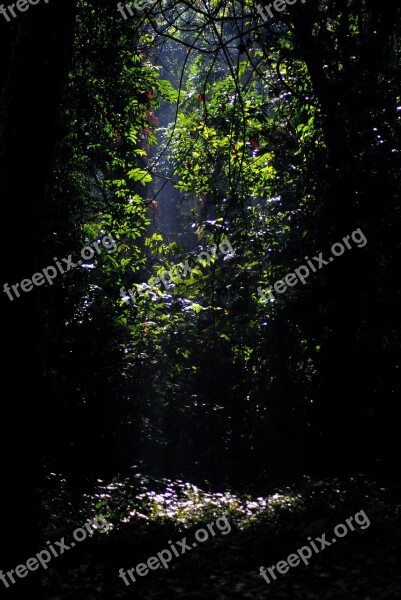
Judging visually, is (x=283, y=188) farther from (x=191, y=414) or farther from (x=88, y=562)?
(x=88, y=562)

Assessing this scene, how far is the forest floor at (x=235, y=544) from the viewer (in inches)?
190

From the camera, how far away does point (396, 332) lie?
8484 mm

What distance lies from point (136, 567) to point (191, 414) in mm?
6490

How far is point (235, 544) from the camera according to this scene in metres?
6.22

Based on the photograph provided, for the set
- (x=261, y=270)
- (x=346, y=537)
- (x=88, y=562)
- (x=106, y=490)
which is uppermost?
(x=261, y=270)

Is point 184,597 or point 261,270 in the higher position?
point 261,270

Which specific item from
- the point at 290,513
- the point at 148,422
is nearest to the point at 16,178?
the point at 290,513

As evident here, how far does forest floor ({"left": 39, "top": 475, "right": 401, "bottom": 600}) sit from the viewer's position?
482cm

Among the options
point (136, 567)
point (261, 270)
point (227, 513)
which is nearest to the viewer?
point (136, 567)

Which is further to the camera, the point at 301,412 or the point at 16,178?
the point at 301,412

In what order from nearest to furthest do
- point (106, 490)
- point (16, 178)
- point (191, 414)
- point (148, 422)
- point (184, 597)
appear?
point (16, 178) < point (184, 597) < point (106, 490) < point (148, 422) < point (191, 414)

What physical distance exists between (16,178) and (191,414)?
29.8ft

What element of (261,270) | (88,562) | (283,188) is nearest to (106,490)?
(88,562)

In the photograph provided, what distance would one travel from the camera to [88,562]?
5.56 m
